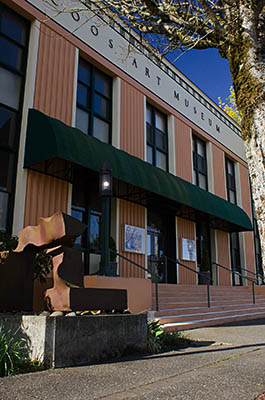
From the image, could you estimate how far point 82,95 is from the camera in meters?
13.0

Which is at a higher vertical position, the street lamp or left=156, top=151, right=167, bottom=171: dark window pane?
left=156, top=151, right=167, bottom=171: dark window pane

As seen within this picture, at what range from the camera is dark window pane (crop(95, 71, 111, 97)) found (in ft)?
45.3

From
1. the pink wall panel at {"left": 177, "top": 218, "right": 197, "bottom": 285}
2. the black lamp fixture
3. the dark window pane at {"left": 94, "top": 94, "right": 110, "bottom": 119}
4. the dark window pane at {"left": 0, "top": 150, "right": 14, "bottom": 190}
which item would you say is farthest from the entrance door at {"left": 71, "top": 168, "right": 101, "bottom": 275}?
the pink wall panel at {"left": 177, "top": 218, "right": 197, "bottom": 285}

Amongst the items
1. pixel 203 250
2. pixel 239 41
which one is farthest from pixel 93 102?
pixel 239 41

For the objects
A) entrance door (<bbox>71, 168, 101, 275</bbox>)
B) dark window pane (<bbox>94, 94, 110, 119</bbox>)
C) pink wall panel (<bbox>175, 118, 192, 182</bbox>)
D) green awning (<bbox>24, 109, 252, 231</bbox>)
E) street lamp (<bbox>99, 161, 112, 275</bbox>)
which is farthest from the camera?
pink wall panel (<bbox>175, 118, 192, 182</bbox>)

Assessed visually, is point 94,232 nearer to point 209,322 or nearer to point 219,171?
point 209,322

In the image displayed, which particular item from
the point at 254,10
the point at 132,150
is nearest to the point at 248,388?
the point at 254,10

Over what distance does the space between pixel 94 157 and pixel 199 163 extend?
1017cm

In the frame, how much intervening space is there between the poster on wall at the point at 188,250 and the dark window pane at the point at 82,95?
735 centimetres

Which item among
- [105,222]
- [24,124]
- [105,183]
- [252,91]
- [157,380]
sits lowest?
[157,380]

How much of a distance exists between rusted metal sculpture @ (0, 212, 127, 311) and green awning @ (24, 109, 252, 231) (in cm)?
397

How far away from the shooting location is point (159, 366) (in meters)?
4.52

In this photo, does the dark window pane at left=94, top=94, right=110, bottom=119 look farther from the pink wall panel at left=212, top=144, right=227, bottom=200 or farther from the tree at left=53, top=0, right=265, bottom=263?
the pink wall panel at left=212, top=144, right=227, bottom=200

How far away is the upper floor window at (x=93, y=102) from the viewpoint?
1282 centimetres
